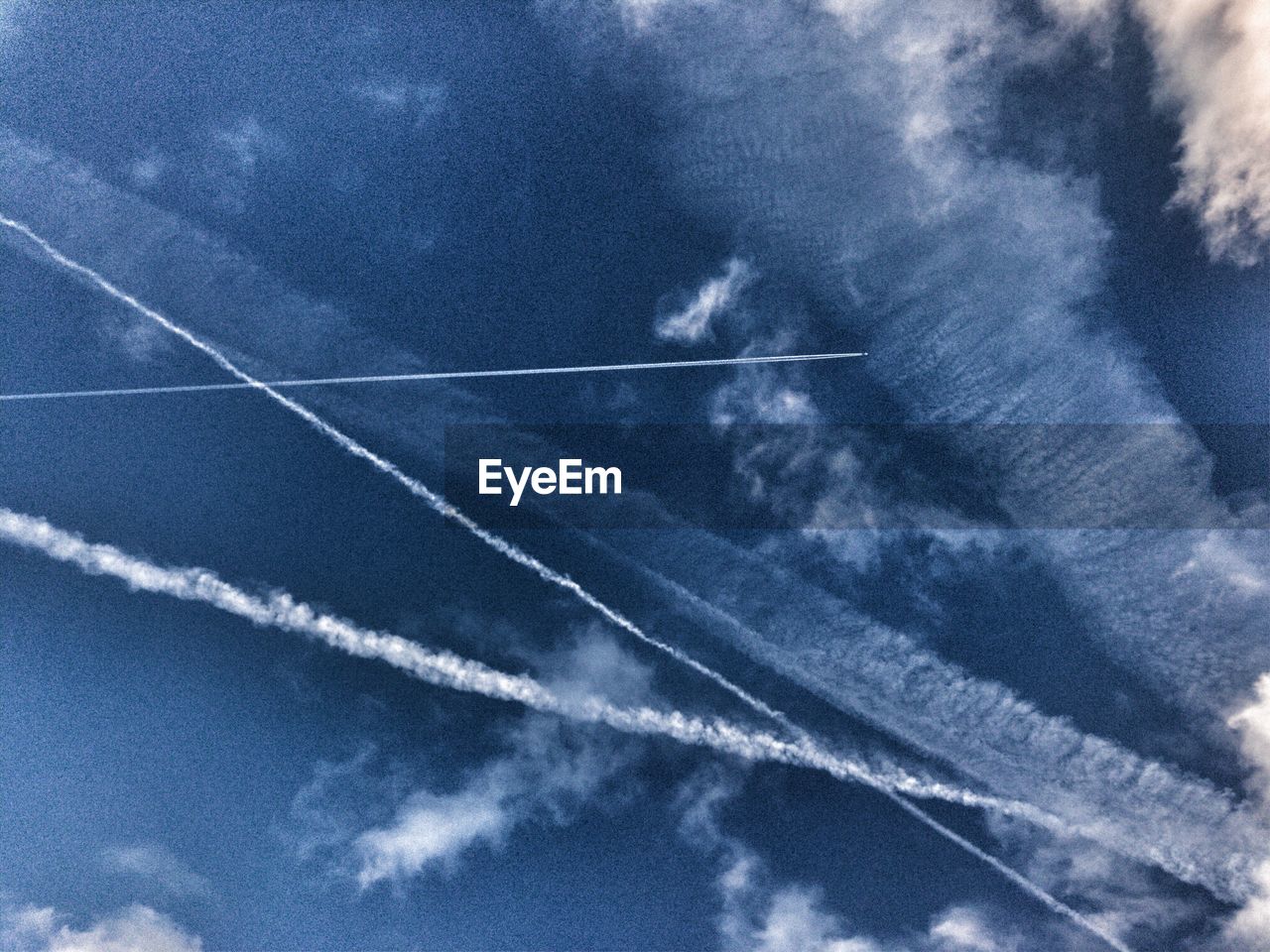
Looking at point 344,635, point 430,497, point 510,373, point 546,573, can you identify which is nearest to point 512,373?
point 510,373

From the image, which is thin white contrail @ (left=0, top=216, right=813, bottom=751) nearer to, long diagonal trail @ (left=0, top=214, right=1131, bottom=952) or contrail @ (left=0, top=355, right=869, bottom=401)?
long diagonal trail @ (left=0, top=214, right=1131, bottom=952)

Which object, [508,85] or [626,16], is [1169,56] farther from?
[508,85]

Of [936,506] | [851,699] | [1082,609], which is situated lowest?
[851,699]

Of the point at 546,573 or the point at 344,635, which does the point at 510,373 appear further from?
the point at 344,635

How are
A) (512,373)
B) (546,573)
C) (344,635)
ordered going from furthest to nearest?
(512,373), (344,635), (546,573)

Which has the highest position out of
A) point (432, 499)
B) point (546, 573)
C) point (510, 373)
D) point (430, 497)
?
point (510, 373)

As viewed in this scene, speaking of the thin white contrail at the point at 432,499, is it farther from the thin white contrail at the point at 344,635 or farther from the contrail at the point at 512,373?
the thin white contrail at the point at 344,635

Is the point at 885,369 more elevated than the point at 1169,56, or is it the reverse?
the point at 1169,56

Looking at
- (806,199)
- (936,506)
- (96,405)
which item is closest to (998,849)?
(936,506)

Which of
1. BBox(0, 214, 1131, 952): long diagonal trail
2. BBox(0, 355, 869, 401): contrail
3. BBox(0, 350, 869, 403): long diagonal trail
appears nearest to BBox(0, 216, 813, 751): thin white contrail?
BBox(0, 214, 1131, 952): long diagonal trail
